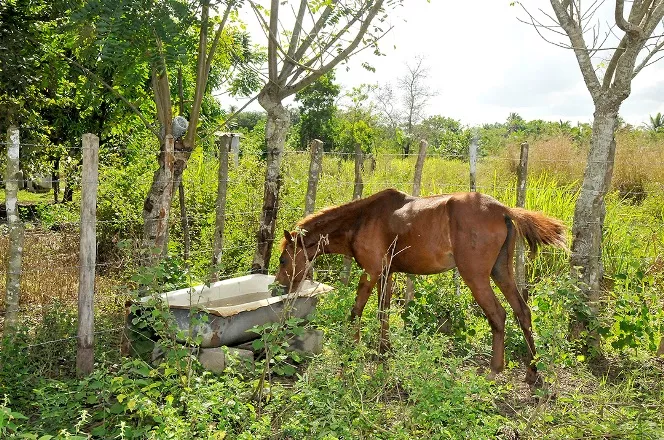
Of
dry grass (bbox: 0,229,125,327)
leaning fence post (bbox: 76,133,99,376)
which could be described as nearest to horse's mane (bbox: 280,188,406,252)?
leaning fence post (bbox: 76,133,99,376)

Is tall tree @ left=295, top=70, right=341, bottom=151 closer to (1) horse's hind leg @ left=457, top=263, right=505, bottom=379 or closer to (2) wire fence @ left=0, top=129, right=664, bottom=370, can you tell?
(2) wire fence @ left=0, top=129, right=664, bottom=370

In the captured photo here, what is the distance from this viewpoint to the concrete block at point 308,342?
4887 millimetres

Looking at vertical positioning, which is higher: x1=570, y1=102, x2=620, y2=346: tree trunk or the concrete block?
x1=570, y1=102, x2=620, y2=346: tree trunk

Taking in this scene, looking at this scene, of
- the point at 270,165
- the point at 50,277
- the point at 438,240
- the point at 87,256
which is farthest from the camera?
the point at 50,277

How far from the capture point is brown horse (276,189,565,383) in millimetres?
4977

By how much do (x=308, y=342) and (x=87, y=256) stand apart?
185cm

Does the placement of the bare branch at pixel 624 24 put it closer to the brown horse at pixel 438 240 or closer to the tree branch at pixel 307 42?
the brown horse at pixel 438 240

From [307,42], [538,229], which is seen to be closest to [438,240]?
[538,229]

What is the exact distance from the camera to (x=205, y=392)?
318 centimetres

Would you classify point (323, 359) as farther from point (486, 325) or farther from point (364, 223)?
point (486, 325)

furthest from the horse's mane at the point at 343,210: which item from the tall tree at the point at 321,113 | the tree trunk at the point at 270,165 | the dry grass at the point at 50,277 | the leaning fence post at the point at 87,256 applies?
the tall tree at the point at 321,113

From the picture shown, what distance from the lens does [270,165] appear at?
5992mm

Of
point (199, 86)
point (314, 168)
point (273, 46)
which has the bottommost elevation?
point (314, 168)

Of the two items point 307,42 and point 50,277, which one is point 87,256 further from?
point 307,42
